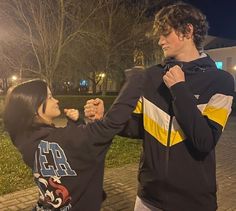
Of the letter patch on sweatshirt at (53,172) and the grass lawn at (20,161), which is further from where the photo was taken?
the grass lawn at (20,161)

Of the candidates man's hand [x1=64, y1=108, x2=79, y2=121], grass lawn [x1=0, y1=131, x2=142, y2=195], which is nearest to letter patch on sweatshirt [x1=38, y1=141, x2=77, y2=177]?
man's hand [x1=64, y1=108, x2=79, y2=121]

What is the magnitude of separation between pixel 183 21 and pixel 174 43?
0.42ft

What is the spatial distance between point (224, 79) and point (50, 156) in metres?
1.06

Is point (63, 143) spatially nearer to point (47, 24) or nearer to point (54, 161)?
point (54, 161)

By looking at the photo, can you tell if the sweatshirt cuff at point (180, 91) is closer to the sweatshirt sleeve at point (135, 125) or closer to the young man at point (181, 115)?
the young man at point (181, 115)

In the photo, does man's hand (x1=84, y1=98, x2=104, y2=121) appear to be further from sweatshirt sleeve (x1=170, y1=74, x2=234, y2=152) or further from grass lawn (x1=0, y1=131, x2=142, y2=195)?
grass lawn (x1=0, y1=131, x2=142, y2=195)

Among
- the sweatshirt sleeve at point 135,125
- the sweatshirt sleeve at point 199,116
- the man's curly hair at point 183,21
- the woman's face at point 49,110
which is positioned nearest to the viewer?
the sweatshirt sleeve at point 199,116

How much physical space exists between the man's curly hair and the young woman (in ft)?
1.14

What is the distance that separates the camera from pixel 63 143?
1.92 meters

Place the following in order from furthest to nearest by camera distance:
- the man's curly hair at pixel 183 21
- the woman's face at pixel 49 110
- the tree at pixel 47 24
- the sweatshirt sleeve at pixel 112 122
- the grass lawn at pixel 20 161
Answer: the tree at pixel 47 24
the grass lawn at pixel 20 161
the woman's face at pixel 49 110
the man's curly hair at pixel 183 21
the sweatshirt sleeve at pixel 112 122

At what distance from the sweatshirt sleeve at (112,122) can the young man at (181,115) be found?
6.5 inches

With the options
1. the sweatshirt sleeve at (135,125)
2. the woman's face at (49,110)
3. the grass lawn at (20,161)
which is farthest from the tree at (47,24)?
the sweatshirt sleeve at (135,125)

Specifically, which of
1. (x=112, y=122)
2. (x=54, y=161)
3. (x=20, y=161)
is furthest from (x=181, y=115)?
(x=20, y=161)

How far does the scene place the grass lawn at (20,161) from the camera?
5.86 metres
